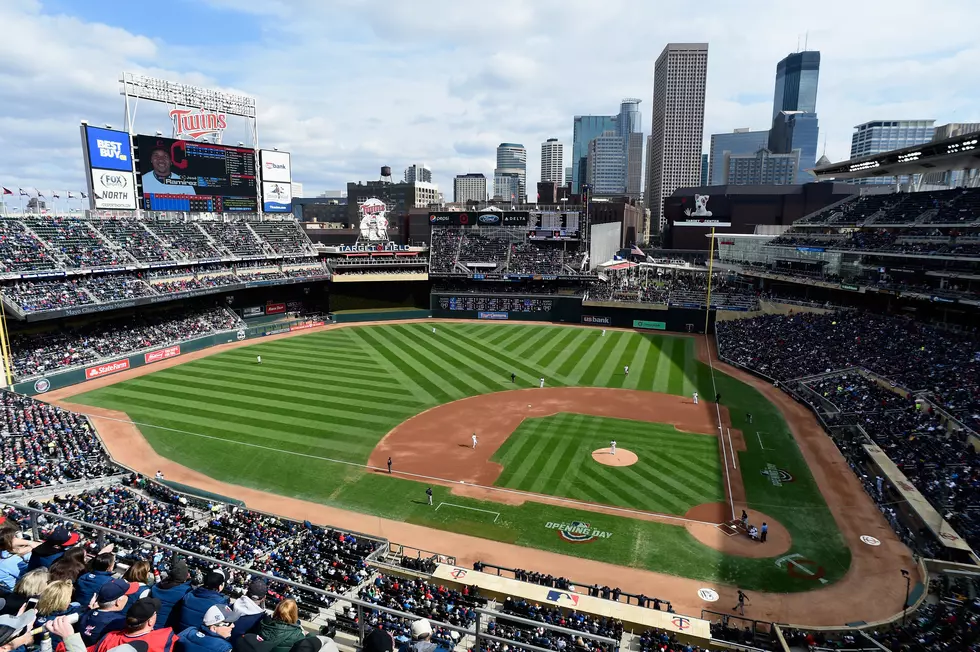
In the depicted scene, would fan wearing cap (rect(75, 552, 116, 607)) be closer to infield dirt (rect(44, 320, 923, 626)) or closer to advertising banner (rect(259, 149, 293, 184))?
infield dirt (rect(44, 320, 923, 626))

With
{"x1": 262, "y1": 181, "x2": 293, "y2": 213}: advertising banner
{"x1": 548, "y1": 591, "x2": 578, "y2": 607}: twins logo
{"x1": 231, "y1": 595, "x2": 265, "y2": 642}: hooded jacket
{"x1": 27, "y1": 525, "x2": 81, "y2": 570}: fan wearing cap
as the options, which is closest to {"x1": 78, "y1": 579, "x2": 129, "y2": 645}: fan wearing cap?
{"x1": 231, "y1": 595, "x2": 265, "y2": 642}: hooded jacket

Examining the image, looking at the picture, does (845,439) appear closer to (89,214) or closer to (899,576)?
(899,576)

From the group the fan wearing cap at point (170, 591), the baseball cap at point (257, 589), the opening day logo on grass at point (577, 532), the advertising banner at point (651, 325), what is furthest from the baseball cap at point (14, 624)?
the advertising banner at point (651, 325)

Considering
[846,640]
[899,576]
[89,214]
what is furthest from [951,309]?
[89,214]

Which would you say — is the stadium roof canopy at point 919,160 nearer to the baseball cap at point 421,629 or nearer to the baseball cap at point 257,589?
the baseball cap at point 421,629

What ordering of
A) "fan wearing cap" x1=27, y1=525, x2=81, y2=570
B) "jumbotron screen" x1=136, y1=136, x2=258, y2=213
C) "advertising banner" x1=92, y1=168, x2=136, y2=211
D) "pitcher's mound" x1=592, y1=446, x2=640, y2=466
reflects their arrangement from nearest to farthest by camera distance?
1. "fan wearing cap" x1=27, y1=525, x2=81, y2=570
2. "pitcher's mound" x1=592, y1=446, x2=640, y2=466
3. "advertising banner" x1=92, y1=168, x2=136, y2=211
4. "jumbotron screen" x1=136, y1=136, x2=258, y2=213
